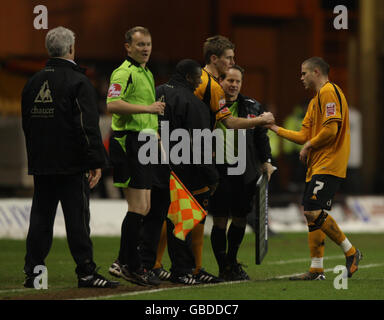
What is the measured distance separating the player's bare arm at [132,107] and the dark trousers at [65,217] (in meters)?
0.62

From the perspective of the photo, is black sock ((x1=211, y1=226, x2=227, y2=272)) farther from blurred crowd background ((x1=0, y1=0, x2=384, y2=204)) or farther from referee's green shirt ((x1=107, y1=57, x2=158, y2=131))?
blurred crowd background ((x1=0, y1=0, x2=384, y2=204))

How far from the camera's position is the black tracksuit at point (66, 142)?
7.62m

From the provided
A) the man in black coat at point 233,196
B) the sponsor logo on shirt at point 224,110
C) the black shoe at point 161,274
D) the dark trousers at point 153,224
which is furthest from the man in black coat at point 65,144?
the man in black coat at point 233,196

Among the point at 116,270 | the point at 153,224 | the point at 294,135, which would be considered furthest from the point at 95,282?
the point at 294,135

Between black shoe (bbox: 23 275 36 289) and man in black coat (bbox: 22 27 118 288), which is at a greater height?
man in black coat (bbox: 22 27 118 288)

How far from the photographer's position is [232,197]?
873 cm

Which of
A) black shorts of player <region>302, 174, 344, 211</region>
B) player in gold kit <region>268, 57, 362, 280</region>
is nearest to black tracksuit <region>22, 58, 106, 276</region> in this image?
player in gold kit <region>268, 57, 362, 280</region>

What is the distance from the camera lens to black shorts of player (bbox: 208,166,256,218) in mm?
8688

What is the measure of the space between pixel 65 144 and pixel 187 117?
1.10 metres

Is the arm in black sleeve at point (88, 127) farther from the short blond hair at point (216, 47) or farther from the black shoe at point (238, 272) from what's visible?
the black shoe at point (238, 272)

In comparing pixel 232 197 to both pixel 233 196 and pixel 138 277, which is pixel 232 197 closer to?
pixel 233 196

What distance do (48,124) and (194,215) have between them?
1.47 m

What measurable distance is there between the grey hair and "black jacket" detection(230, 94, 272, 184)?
185cm
